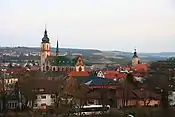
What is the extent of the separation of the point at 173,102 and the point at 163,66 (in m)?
21.5

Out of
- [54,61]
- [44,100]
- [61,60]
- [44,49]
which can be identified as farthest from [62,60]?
[44,100]

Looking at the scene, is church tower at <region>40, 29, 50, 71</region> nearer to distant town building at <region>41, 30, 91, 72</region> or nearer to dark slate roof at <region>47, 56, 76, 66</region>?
distant town building at <region>41, 30, 91, 72</region>

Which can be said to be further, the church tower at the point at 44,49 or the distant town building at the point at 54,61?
the church tower at the point at 44,49

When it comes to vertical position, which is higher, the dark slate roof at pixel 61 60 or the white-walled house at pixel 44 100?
the dark slate roof at pixel 61 60

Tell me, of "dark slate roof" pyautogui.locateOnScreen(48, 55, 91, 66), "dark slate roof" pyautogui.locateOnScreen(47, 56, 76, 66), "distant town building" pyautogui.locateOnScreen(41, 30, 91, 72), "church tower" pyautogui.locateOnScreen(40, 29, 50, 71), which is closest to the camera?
"distant town building" pyautogui.locateOnScreen(41, 30, 91, 72)

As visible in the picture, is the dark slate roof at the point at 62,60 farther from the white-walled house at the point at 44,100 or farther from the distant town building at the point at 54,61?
the white-walled house at the point at 44,100

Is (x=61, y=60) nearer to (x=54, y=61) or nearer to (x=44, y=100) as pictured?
(x=54, y=61)

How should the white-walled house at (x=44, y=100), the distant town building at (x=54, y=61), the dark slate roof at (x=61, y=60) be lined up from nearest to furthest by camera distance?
the white-walled house at (x=44, y=100)
the distant town building at (x=54, y=61)
the dark slate roof at (x=61, y=60)

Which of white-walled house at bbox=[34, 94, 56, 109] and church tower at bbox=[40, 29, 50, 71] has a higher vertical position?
church tower at bbox=[40, 29, 50, 71]

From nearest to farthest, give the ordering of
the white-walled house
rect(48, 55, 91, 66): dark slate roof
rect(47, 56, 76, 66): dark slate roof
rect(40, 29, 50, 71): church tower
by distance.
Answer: the white-walled house < rect(48, 55, 91, 66): dark slate roof < rect(47, 56, 76, 66): dark slate roof < rect(40, 29, 50, 71): church tower

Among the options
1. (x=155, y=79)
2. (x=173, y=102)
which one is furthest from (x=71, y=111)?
(x=155, y=79)

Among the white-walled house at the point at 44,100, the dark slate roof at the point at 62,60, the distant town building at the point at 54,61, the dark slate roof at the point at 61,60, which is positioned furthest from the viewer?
the dark slate roof at the point at 61,60

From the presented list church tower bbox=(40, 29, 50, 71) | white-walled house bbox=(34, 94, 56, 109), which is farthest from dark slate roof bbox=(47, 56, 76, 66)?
white-walled house bbox=(34, 94, 56, 109)

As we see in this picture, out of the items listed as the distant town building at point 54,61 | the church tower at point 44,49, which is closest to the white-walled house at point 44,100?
the distant town building at point 54,61
